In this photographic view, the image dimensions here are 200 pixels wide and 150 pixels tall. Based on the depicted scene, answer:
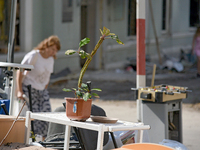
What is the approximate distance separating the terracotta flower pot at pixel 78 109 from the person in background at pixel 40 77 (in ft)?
8.00

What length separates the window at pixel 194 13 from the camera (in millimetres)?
19172

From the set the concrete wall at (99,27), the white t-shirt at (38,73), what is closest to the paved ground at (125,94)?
the concrete wall at (99,27)

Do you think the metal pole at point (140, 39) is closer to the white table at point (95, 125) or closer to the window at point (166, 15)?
the white table at point (95, 125)

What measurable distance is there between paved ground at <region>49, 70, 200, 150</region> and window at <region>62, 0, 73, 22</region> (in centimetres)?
203

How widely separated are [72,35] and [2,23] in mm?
2508

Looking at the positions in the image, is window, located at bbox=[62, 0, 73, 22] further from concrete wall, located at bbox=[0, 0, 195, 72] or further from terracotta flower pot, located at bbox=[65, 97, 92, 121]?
terracotta flower pot, located at bbox=[65, 97, 92, 121]

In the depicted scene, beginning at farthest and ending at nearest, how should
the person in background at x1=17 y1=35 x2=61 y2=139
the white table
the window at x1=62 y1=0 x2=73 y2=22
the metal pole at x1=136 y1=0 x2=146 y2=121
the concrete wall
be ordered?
the window at x1=62 y1=0 x2=73 y2=22 < the concrete wall < the person in background at x1=17 y1=35 x2=61 y2=139 < the metal pole at x1=136 y1=0 x2=146 y2=121 < the white table

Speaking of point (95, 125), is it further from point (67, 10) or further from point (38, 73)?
point (67, 10)

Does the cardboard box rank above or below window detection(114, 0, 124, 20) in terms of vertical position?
below

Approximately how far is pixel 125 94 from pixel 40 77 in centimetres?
468

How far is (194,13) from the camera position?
19250mm

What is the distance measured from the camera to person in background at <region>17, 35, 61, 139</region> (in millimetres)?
5031

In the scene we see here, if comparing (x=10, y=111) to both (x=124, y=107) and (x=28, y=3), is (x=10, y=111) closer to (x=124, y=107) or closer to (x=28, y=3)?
(x=124, y=107)

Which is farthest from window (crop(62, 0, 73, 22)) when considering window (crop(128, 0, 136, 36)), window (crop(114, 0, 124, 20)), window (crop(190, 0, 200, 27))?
window (crop(190, 0, 200, 27))
